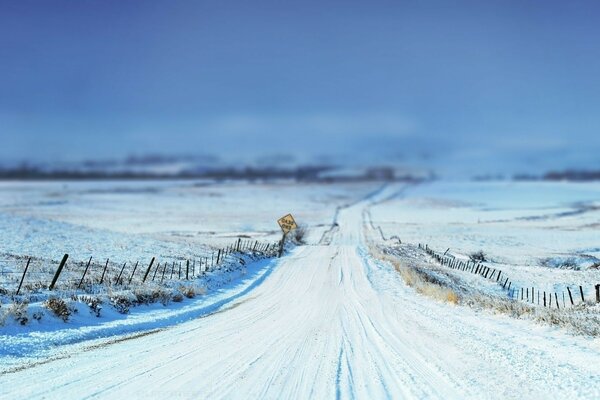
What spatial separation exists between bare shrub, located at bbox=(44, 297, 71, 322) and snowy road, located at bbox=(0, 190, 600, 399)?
2564 millimetres

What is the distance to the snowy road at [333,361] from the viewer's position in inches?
306

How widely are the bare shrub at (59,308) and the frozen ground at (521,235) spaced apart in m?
26.7

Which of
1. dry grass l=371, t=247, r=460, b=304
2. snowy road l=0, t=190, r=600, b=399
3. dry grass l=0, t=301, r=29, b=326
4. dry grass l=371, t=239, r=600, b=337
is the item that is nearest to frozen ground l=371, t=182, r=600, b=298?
dry grass l=371, t=247, r=460, b=304

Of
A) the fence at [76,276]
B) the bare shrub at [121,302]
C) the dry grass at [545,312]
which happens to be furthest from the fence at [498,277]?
the bare shrub at [121,302]

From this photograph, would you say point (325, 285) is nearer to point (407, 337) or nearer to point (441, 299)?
point (441, 299)

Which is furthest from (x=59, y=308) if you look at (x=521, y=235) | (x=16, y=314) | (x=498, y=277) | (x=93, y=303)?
(x=521, y=235)

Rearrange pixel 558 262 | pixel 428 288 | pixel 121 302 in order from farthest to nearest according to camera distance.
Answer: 1. pixel 558 262
2. pixel 428 288
3. pixel 121 302

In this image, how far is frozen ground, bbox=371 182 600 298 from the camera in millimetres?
38062

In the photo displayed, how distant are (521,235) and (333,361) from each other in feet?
204

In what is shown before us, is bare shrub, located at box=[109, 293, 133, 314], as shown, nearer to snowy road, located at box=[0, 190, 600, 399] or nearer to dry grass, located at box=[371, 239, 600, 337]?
snowy road, located at box=[0, 190, 600, 399]

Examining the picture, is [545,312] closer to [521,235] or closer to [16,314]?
[16,314]

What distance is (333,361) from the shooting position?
9742 mm

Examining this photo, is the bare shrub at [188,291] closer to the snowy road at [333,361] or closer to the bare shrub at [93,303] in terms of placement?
the snowy road at [333,361]

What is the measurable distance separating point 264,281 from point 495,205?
105330mm
